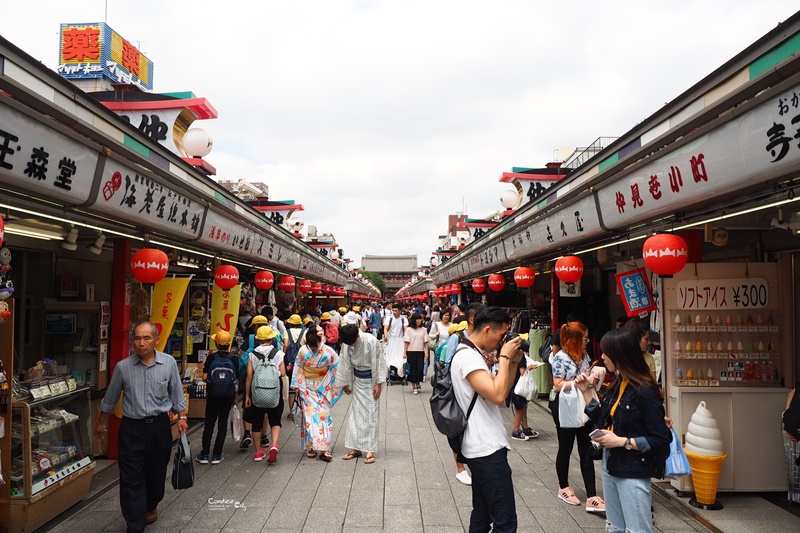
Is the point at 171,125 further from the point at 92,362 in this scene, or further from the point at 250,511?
the point at 250,511

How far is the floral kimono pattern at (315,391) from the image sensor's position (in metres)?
7.50

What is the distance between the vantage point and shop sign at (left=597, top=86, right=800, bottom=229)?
3.65 m

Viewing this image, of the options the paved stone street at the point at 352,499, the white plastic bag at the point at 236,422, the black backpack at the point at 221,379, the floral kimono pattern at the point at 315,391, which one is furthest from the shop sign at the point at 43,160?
the white plastic bag at the point at 236,422

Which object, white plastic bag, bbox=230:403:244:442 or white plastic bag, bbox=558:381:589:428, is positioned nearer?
white plastic bag, bbox=558:381:589:428

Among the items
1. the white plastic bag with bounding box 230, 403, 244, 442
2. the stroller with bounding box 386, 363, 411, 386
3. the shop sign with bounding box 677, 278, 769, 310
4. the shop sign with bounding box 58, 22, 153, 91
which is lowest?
the stroller with bounding box 386, 363, 411, 386

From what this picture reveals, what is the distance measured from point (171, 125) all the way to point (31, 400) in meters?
5.72

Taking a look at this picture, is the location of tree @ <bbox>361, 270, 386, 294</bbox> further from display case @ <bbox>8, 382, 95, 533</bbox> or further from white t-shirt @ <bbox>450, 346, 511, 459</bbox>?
white t-shirt @ <bbox>450, 346, 511, 459</bbox>

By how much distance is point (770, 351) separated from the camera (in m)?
6.48

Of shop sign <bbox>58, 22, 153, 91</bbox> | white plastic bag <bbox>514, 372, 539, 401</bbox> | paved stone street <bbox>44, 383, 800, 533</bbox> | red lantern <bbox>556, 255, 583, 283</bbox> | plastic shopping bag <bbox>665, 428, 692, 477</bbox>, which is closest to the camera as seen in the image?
plastic shopping bag <bbox>665, 428, 692, 477</bbox>

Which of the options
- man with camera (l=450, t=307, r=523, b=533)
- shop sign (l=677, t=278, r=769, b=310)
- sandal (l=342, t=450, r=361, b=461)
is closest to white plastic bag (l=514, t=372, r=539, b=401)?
shop sign (l=677, t=278, r=769, b=310)

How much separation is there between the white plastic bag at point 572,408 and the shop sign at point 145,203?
5055 mm

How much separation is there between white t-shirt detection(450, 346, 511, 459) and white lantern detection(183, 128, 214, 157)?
715 cm

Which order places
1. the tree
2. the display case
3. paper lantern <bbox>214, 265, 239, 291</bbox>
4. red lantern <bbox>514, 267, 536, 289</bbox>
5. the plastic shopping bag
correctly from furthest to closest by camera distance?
the tree
red lantern <bbox>514, 267, 536, 289</bbox>
paper lantern <bbox>214, 265, 239, 291</bbox>
the display case
the plastic shopping bag

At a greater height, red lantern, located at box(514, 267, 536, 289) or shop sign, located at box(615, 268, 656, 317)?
red lantern, located at box(514, 267, 536, 289)
